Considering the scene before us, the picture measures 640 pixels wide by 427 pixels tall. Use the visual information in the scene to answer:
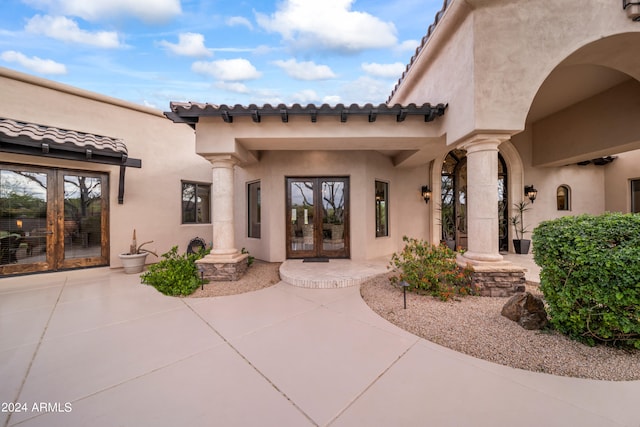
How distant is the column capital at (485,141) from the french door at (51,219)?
360 inches

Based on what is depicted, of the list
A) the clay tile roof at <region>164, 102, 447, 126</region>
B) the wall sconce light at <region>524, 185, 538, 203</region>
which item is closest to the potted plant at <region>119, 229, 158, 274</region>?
the clay tile roof at <region>164, 102, 447, 126</region>

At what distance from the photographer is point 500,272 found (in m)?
3.81

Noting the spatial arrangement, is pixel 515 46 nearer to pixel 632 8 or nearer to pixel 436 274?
pixel 632 8

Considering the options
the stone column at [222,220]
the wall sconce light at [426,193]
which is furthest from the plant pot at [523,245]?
the stone column at [222,220]

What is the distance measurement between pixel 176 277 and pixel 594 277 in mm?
6155

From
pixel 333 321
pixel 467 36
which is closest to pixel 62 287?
pixel 333 321

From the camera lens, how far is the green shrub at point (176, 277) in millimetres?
4242

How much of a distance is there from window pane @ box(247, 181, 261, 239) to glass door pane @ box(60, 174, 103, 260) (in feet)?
13.1

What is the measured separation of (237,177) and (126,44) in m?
7.02

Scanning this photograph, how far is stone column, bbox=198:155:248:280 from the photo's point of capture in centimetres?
485

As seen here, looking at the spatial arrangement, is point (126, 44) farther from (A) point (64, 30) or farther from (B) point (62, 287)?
(B) point (62, 287)

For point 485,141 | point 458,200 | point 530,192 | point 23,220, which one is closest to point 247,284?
point 485,141

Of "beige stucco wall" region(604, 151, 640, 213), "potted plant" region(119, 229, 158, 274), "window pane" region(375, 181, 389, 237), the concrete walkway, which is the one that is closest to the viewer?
the concrete walkway

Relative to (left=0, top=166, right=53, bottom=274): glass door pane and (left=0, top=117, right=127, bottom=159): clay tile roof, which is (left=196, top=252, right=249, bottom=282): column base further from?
(left=0, top=166, right=53, bottom=274): glass door pane
